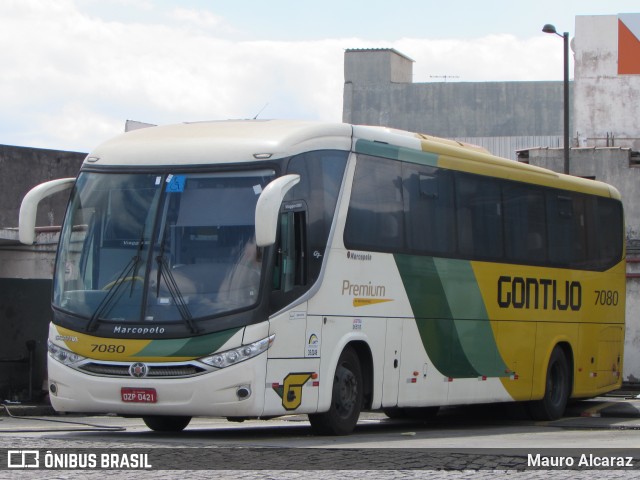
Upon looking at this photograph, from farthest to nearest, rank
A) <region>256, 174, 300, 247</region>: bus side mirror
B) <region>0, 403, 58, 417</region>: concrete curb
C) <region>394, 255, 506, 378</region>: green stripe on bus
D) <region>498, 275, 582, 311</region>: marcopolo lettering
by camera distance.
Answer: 1. <region>0, 403, 58, 417</region>: concrete curb
2. <region>498, 275, 582, 311</region>: marcopolo lettering
3. <region>394, 255, 506, 378</region>: green stripe on bus
4. <region>256, 174, 300, 247</region>: bus side mirror

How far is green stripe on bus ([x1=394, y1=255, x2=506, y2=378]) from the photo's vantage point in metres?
16.4

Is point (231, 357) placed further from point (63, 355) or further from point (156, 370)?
point (63, 355)

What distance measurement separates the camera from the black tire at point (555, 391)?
65.6 ft

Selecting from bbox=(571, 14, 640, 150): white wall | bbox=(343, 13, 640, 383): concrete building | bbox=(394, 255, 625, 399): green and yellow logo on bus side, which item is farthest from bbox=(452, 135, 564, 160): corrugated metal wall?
bbox=(394, 255, 625, 399): green and yellow logo on bus side


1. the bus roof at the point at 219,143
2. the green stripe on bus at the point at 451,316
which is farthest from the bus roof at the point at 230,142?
the green stripe on bus at the point at 451,316

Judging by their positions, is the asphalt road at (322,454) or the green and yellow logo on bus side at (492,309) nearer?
the asphalt road at (322,454)

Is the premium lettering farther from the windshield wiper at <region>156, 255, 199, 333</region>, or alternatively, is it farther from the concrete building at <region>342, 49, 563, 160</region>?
the concrete building at <region>342, 49, 563, 160</region>

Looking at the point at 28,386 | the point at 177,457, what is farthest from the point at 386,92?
the point at 177,457

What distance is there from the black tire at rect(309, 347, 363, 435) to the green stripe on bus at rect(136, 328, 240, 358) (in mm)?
1742

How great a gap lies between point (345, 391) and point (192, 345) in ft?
7.34

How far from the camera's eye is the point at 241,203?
45.6ft

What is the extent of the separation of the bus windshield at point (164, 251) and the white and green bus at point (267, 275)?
0.02m

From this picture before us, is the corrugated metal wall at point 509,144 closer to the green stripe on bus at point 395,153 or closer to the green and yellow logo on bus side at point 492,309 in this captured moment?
the green and yellow logo on bus side at point 492,309

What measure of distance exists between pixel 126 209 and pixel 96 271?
749 millimetres
